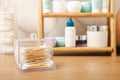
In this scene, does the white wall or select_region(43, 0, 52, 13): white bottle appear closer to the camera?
select_region(43, 0, 52, 13): white bottle

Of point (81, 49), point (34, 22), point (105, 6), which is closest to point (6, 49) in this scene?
point (34, 22)

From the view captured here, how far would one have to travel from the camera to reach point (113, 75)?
1.89ft

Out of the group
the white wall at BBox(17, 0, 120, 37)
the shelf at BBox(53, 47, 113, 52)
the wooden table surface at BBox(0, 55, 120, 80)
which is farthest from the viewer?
the white wall at BBox(17, 0, 120, 37)

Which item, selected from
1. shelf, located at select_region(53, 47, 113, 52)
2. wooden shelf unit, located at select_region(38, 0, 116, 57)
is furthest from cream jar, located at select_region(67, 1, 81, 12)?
shelf, located at select_region(53, 47, 113, 52)

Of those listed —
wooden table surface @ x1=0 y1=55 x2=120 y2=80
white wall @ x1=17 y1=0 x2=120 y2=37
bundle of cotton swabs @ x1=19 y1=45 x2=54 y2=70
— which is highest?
→ white wall @ x1=17 y1=0 x2=120 y2=37

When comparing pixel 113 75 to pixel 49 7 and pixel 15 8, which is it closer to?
pixel 49 7

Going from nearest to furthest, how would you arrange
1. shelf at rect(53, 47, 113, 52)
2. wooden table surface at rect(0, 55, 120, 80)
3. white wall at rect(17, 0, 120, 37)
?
wooden table surface at rect(0, 55, 120, 80), shelf at rect(53, 47, 113, 52), white wall at rect(17, 0, 120, 37)

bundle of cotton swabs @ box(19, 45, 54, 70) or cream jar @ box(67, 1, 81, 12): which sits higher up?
cream jar @ box(67, 1, 81, 12)

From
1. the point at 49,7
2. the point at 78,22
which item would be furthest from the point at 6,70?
the point at 78,22

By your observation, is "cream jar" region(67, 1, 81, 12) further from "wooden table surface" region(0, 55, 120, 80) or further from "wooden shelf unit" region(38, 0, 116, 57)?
"wooden table surface" region(0, 55, 120, 80)

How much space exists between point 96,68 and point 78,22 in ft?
1.36

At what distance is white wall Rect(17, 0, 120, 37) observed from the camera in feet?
3.37

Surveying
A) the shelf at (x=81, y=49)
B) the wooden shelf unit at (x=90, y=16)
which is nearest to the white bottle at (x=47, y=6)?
the wooden shelf unit at (x=90, y=16)

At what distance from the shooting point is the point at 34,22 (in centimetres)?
103
